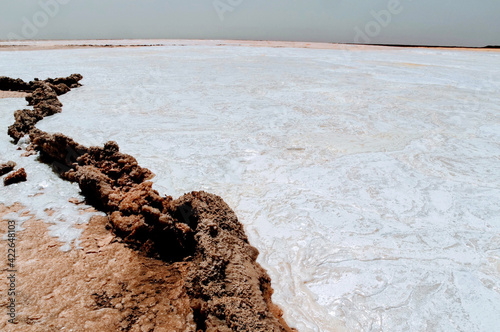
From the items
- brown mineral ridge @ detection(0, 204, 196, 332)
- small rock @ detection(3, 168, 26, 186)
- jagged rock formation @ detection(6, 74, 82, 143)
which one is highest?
jagged rock formation @ detection(6, 74, 82, 143)

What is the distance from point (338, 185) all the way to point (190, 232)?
59.6 inches

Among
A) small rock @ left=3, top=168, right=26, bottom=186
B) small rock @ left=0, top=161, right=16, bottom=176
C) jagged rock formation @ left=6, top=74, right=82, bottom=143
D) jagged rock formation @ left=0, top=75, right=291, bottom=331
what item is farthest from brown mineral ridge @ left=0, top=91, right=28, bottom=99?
small rock @ left=3, top=168, right=26, bottom=186

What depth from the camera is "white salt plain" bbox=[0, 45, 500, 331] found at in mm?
1756

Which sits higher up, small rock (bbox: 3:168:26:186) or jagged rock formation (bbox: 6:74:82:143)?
jagged rock formation (bbox: 6:74:82:143)

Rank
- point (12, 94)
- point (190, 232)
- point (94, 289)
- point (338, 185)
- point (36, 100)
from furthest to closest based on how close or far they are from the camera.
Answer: point (12, 94) → point (36, 100) → point (338, 185) → point (190, 232) → point (94, 289)

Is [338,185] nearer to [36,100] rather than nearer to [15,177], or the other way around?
[15,177]

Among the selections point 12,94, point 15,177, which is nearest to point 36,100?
point 12,94

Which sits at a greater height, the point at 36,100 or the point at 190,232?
the point at 36,100

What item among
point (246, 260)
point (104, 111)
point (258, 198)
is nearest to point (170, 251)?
point (246, 260)

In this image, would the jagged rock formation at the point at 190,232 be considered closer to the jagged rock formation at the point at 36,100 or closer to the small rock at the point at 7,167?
the small rock at the point at 7,167

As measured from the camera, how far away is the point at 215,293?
1.54m

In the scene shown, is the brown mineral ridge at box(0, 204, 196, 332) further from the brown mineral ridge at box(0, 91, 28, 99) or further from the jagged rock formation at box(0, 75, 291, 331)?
the brown mineral ridge at box(0, 91, 28, 99)

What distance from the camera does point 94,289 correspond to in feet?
5.29

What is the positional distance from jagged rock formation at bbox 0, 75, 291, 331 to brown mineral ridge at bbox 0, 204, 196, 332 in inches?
4.3
